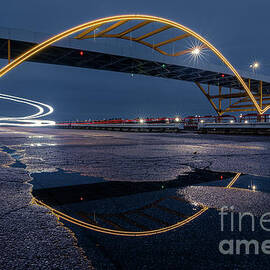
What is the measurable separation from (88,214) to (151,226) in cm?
65

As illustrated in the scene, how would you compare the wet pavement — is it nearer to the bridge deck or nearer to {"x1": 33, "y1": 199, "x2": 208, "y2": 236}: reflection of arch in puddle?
{"x1": 33, "y1": 199, "x2": 208, "y2": 236}: reflection of arch in puddle

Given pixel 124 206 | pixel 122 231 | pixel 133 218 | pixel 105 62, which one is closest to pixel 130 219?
pixel 133 218

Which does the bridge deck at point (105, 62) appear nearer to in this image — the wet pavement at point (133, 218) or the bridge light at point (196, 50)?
the bridge light at point (196, 50)

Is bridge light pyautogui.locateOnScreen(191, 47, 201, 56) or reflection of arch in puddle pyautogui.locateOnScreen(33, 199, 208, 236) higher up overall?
bridge light pyautogui.locateOnScreen(191, 47, 201, 56)

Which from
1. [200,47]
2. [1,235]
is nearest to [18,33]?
[200,47]

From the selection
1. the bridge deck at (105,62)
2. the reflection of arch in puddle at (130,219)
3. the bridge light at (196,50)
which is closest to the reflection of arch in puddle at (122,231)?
the reflection of arch in puddle at (130,219)

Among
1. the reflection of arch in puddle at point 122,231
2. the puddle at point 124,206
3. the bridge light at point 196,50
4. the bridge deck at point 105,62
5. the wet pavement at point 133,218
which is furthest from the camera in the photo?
the bridge light at point 196,50

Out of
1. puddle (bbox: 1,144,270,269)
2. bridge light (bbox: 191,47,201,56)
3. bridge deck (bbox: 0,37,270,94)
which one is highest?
bridge light (bbox: 191,47,201,56)

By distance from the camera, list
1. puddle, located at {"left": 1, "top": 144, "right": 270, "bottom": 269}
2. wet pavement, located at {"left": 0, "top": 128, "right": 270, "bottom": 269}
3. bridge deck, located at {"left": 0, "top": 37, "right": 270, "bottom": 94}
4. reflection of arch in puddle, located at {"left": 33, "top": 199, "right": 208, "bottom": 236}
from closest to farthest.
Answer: wet pavement, located at {"left": 0, "top": 128, "right": 270, "bottom": 269} < puddle, located at {"left": 1, "top": 144, "right": 270, "bottom": 269} < reflection of arch in puddle, located at {"left": 33, "top": 199, "right": 208, "bottom": 236} < bridge deck, located at {"left": 0, "top": 37, "right": 270, "bottom": 94}

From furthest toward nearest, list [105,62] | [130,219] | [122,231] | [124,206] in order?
[105,62] < [124,206] < [130,219] < [122,231]

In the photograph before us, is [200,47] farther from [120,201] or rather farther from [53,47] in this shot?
[120,201]

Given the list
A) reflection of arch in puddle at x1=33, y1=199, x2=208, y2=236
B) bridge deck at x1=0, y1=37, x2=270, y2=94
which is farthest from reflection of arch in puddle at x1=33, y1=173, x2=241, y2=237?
bridge deck at x1=0, y1=37, x2=270, y2=94

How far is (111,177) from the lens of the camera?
4.32 meters

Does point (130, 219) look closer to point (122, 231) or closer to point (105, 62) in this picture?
point (122, 231)
